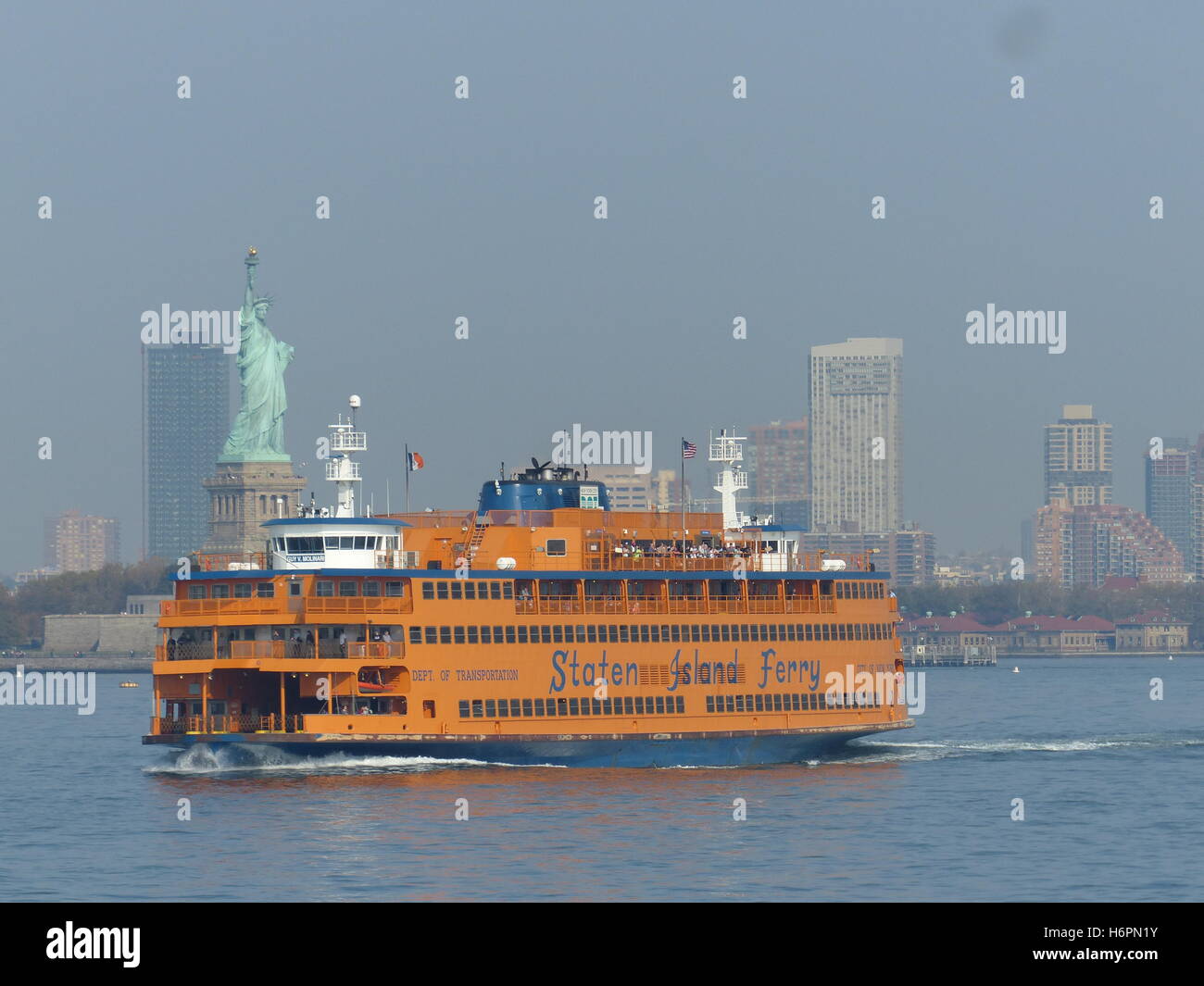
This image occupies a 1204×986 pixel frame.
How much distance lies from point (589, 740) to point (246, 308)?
139238 millimetres

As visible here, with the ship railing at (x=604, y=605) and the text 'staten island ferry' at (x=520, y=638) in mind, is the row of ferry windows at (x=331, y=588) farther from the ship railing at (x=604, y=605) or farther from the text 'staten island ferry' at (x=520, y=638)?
the ship railing at (x=604, y=605)

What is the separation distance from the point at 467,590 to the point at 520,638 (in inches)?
80.7

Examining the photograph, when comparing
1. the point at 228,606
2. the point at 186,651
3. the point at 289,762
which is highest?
the point at 228,606

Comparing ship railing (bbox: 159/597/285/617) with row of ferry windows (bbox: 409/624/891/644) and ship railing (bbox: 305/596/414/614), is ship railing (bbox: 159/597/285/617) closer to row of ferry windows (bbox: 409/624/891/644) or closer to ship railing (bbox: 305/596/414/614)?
ship railing (bbox: 305/596/414/614)

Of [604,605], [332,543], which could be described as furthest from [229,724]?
[604,605]

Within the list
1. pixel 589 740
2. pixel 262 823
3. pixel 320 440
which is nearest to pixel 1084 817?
pixel 589 740

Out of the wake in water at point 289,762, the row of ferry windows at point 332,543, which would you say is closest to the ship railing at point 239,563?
the row of ferry windows at point 332,543

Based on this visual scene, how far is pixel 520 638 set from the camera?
5956 cm

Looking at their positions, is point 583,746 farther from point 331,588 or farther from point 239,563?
point 239,563

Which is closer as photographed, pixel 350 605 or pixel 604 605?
pixel 350 605

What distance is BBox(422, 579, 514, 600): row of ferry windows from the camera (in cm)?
5806

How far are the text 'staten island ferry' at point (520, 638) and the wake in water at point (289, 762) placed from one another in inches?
11.1

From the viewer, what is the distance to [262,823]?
47719 millimetres

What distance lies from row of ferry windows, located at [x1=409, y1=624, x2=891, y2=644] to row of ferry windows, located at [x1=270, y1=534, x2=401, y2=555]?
2872 millimetres
